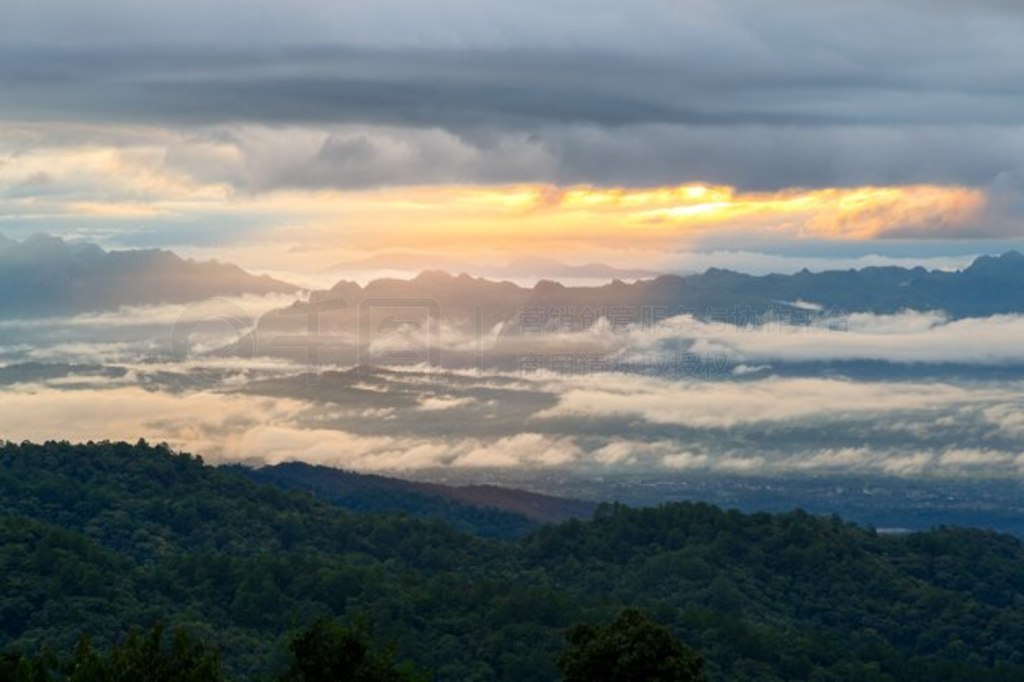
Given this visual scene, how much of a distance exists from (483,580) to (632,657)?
82844 mm

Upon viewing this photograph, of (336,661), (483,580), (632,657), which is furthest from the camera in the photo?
(483,580)

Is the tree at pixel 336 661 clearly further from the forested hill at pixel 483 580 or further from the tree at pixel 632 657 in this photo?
the forested hill at pixel 483 580

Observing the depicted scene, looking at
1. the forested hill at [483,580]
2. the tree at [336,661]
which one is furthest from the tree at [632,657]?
the forested hill at [483,580]

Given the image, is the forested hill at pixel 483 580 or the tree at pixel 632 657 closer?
the tree at pixel 632 657

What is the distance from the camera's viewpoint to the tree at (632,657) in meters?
67.4

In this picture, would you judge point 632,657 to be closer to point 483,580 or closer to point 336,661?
point 336,661

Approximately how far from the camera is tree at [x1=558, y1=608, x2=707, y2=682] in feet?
221

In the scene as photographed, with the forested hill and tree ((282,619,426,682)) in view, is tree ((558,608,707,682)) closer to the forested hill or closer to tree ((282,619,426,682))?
tree ((282,619,426,682))

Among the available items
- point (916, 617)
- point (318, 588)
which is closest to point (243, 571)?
point (318, 588)

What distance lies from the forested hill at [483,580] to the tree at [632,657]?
5664 centimetres

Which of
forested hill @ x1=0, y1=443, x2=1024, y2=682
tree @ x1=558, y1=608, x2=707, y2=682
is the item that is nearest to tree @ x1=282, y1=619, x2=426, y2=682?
tree @ x1=558, y1=608, x2=707, y2=682

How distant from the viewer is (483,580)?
490ft

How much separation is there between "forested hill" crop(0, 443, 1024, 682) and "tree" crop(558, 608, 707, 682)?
56.6m

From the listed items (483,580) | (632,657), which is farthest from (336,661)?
(483,580)
